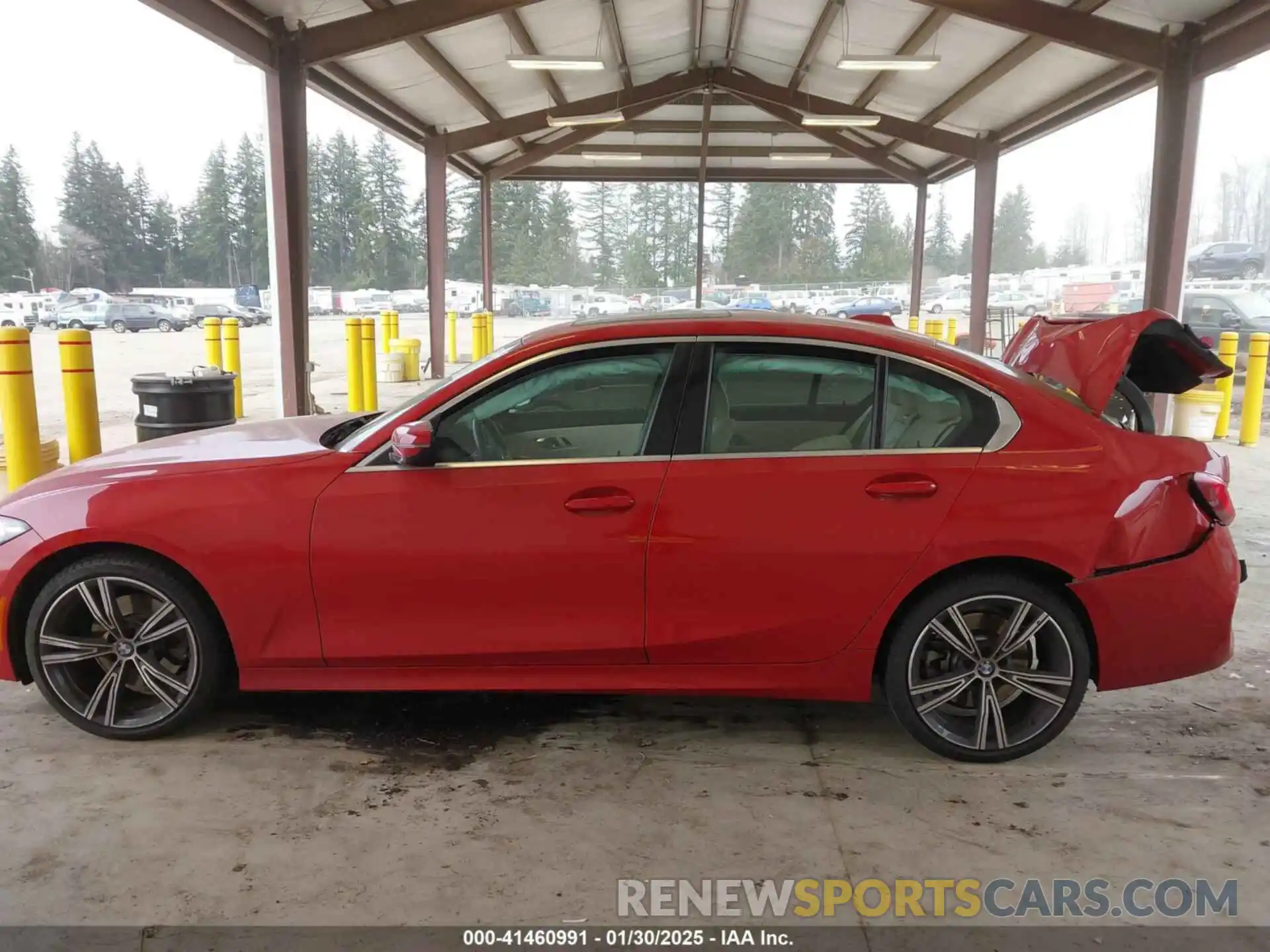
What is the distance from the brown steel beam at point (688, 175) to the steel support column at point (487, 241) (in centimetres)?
104

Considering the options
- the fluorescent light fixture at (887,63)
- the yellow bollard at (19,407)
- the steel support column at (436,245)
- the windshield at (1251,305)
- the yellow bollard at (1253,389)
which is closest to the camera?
the yellow bollard at (19,407)

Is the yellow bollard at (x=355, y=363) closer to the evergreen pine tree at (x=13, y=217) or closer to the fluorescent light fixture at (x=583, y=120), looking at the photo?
the fluorescent light fixture at (x=583, y=120)

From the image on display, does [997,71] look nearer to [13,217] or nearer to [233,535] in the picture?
[233,535]

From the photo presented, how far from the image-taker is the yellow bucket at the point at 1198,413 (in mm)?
10281

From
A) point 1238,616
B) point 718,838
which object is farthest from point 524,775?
point 1238,616

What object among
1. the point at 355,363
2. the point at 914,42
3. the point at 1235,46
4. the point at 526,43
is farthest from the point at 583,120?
the point at 1235,46

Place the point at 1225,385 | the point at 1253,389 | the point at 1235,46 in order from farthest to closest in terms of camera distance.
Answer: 1. the point at 1225,385
2. the point at 1253,389
3. the point at 1235,46

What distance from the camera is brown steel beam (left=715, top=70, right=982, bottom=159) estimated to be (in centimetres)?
1816

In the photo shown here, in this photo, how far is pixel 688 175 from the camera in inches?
913

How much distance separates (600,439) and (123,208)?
20111mm

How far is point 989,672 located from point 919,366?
1022mm

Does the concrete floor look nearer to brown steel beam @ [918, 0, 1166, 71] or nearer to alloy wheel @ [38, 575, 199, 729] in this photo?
alloy wheel @ [38, 575, 199, 729]

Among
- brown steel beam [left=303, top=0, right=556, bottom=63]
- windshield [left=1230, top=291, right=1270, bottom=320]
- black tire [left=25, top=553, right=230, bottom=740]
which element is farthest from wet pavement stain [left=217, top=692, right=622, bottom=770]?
windshield [left=1230, top=291, right=1270, bottom=320]

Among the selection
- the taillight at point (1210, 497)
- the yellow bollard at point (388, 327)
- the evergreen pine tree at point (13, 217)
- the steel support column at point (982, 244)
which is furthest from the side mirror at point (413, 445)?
the steel support column at point (982, 244)
